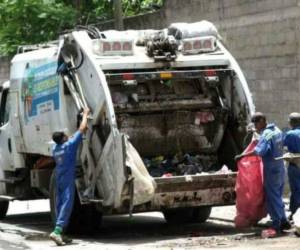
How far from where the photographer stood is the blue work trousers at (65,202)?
9719 millimetres

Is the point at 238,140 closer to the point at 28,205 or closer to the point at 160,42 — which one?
the point at 160,42

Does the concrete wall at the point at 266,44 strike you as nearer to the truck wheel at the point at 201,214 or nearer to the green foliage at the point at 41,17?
the truck wheel at the point at 201,214

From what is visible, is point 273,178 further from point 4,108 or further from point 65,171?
point 4,108

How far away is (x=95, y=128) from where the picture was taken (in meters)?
9.73

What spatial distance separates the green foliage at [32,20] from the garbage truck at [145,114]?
8.00m

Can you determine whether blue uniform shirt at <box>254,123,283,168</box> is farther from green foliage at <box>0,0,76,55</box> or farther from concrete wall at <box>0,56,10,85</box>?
concrete wall at <box>0,56,10,85</box>

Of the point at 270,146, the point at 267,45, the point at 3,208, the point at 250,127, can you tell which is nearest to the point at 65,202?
the point at 250,127

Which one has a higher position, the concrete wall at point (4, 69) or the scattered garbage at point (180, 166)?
the concrete wall at point (4, 69)

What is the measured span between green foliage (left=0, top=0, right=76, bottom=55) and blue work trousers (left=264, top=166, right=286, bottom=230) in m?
10.5

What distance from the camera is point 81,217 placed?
1030cm

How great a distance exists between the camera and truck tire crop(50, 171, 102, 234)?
10.3 m

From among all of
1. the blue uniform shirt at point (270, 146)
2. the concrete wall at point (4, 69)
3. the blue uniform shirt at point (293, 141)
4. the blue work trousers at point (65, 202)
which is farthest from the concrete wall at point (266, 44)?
the concrete wall at point (4, 69)

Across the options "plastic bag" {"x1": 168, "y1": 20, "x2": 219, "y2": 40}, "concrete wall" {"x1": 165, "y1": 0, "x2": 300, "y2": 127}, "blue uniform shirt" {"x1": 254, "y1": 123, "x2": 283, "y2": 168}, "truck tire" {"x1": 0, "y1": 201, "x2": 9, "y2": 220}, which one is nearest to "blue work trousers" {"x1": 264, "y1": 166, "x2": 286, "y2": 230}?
"blue uniform shirt" {"x1": 254, "y1": 123, "x2": 283, "y2": 168}

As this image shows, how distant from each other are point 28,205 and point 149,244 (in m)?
6.58
